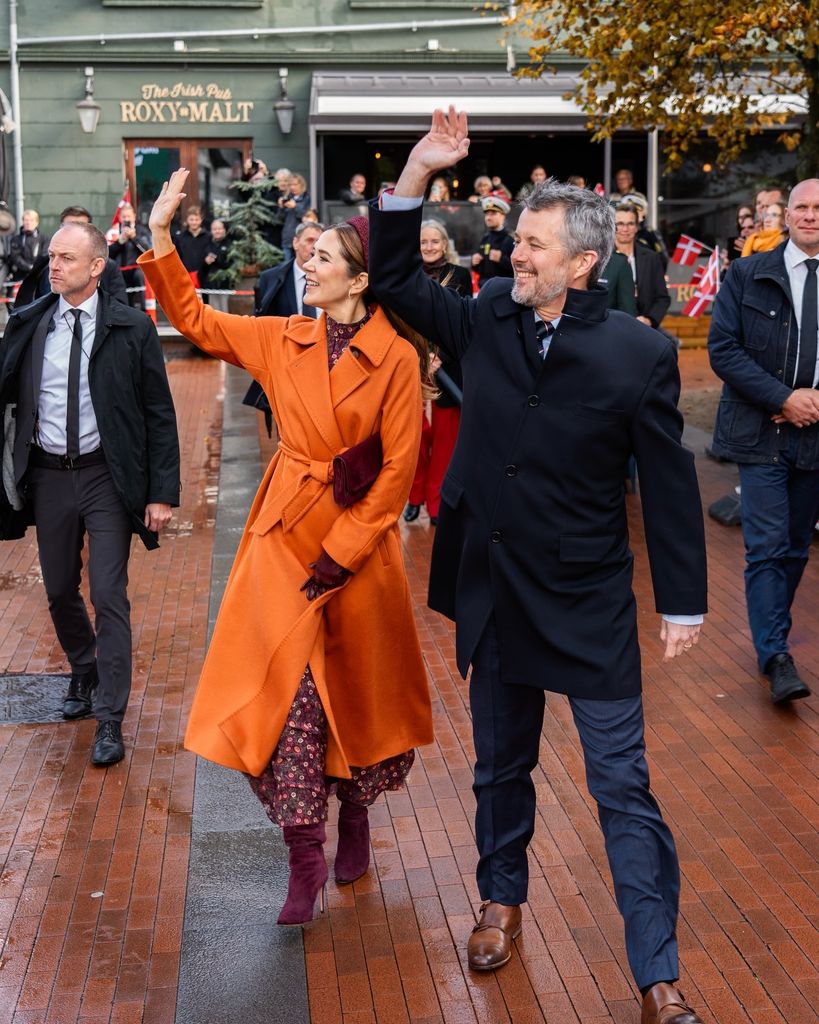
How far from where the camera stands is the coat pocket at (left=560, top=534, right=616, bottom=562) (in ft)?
13.2

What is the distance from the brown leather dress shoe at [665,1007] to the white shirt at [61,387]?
328cm

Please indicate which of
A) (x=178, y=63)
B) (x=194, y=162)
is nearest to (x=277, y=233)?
(x=194, y=162)

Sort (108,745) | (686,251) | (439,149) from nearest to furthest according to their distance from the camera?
(439,149) → (108,745) → (686,251)

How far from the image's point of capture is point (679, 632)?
412cm

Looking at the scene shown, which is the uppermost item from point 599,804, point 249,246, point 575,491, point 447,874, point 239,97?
point 239,97

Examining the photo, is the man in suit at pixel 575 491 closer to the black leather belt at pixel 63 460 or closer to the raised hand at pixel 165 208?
the raised hand at pixel 165 208

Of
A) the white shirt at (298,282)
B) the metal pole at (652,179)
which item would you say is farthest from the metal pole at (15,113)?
the white shirt at (298,282)

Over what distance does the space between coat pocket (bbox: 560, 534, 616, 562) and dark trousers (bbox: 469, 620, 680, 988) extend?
0.33m

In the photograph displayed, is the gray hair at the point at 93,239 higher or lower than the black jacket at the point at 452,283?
higher

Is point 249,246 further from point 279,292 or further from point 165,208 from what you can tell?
point 165,208

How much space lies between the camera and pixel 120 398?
609 cm

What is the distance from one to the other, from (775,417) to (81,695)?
3.25 meters

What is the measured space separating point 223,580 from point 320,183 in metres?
16.9

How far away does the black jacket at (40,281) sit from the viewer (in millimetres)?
6301
